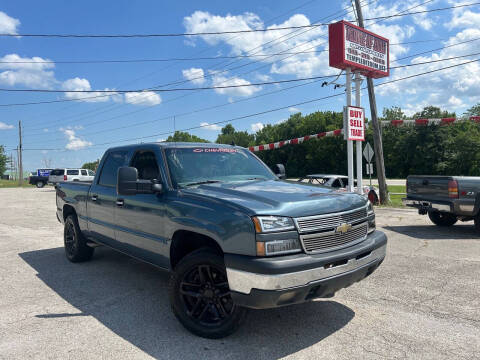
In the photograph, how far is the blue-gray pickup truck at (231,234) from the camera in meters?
2.97

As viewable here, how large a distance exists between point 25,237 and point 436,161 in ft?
175

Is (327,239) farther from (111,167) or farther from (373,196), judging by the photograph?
(373,196)

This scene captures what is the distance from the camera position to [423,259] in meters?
6.28

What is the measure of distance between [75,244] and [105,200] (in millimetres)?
1523

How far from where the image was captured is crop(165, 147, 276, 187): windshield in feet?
13.6

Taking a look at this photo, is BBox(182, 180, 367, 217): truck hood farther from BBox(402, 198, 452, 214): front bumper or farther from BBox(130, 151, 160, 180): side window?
BBox(402, 198, 452, 214): front bumper

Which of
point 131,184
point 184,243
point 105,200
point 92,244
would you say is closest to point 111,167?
point 105,200

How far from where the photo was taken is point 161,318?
12.8 ft

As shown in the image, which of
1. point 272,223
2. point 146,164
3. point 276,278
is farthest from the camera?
point 146,164

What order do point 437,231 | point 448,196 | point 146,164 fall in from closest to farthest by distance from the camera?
point 146,164, point 448,196, point 437,231

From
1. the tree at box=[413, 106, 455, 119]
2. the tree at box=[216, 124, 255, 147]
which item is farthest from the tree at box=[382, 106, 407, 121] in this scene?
the tree at box=[216, 124, 255, 147]

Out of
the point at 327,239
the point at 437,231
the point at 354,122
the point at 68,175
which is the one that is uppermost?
the point at 354,122

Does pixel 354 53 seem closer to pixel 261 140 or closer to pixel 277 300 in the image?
pixel 277 300

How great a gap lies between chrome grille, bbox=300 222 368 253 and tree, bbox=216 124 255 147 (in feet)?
338
